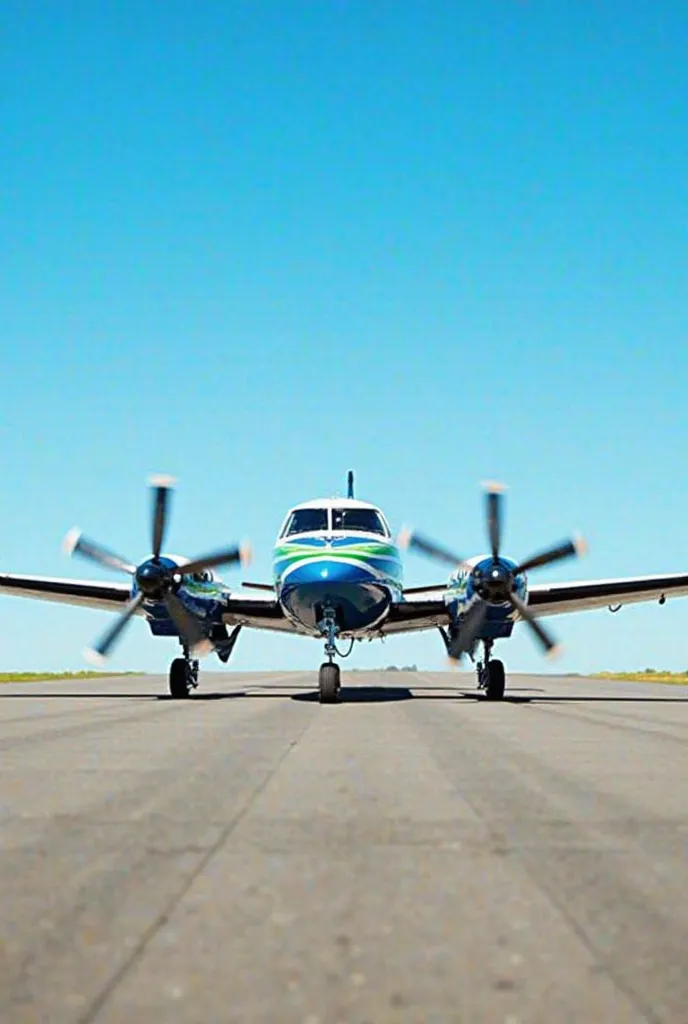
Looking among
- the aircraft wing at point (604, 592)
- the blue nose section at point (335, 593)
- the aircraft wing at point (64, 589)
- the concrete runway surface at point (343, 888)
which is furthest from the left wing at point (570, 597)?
the concrete runway surface at point (343, 888)

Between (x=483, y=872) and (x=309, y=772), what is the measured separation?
198 inches

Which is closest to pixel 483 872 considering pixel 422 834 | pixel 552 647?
pixel 422 834

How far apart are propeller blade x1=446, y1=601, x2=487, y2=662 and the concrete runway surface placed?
1438 centimetres

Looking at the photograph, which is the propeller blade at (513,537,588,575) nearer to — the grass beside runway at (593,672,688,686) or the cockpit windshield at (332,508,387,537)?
the cockpit windshield at (332,508,387,537)

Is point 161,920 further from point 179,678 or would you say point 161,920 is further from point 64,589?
point 64,589

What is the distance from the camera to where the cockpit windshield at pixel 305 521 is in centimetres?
2686

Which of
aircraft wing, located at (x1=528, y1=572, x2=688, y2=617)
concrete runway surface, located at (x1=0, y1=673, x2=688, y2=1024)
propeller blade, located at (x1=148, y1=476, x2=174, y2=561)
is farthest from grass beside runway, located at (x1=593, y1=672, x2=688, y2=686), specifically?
concrete runway surface, located at (x1=0, y1=673, x2=688, y2=1024)

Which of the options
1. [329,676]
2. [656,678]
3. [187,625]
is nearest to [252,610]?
[187,625]

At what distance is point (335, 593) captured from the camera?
25125 millimetres

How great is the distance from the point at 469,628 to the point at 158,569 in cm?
792

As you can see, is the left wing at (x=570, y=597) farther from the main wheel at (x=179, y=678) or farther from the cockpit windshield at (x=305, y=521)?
the main wheel at (x=179, y=678)

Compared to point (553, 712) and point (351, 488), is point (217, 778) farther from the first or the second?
point (351, 488)

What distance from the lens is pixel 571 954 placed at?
4.45 metres

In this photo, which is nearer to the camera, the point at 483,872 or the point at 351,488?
the point at 483,872
